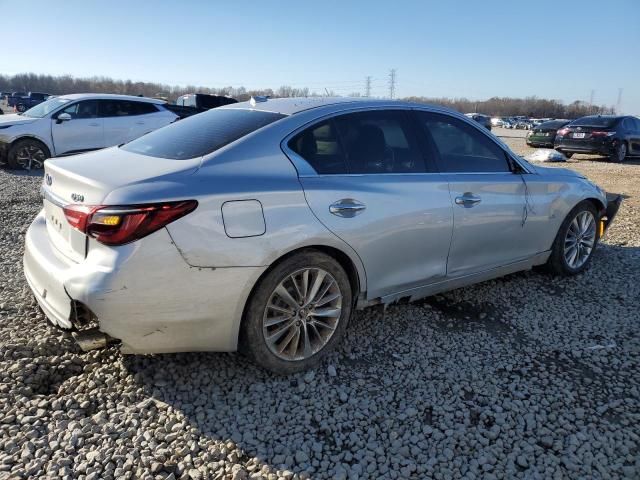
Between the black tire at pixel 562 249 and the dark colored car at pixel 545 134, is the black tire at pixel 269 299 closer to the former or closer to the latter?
the black tire at pixel 562 249

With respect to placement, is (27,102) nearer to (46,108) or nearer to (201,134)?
(46,108)

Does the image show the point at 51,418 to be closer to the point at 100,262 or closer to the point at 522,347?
the point at 100,262

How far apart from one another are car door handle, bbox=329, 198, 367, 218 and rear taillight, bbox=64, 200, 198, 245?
2.85 ft

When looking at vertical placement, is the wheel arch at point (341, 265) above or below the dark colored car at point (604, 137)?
below

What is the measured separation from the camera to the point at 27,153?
10039 mm

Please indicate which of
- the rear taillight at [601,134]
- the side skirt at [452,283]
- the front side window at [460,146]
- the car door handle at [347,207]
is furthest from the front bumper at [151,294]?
the rear taillight at [601,134]

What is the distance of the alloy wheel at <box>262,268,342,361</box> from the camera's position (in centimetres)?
280

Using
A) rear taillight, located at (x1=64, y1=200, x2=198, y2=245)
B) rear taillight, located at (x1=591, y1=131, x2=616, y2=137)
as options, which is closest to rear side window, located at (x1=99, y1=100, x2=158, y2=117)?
rear taillight, located at (x1=64, y1=200, x2=198, y2=245)

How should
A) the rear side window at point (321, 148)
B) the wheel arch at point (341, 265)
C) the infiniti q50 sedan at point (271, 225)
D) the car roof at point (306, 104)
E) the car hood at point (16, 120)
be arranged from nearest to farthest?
the infiniti q50 sedan at point (271, 225)
the wheel arch at point (341, 265)
the rear side window at point (321, 148)
the car roof at point (306, 104)
the car hood at point (16, 120)

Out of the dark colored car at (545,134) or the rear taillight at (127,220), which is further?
the dark colored car at (545,134)

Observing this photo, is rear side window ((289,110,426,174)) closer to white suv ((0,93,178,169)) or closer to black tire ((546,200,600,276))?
black tire ((546,200,600,276))

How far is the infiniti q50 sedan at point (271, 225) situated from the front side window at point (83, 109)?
8.20 meters

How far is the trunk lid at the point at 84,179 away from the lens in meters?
2.44

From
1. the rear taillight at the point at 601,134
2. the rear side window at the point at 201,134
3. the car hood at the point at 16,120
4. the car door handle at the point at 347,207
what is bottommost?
the car door handle at the point at 347,207
